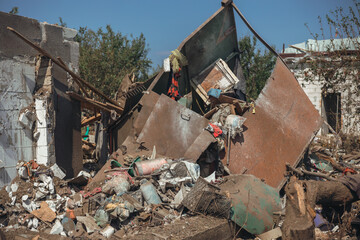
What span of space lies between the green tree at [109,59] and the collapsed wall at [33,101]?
207 inches

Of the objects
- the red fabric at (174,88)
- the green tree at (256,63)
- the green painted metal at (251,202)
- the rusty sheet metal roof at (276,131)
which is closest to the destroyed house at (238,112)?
the rusty sheet metal roof at (276,131)

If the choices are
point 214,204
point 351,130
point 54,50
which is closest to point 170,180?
point 214,204

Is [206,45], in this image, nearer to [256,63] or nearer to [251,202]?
[251,202]

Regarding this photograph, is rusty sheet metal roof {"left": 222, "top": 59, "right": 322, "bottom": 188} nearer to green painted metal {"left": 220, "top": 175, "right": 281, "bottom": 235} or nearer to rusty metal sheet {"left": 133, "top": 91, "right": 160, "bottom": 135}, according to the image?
green painted metal {"left": 220, "top": 175, "right": 281, "bottom": 235}

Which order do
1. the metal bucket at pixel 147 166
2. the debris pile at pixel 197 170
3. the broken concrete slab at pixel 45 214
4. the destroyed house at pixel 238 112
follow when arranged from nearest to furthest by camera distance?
the debris pile at pixel 197 170
the broken concrete slab at pixel 45 214
the metal bucket at pixel 147 166
the destroyed house at pixel 238 112

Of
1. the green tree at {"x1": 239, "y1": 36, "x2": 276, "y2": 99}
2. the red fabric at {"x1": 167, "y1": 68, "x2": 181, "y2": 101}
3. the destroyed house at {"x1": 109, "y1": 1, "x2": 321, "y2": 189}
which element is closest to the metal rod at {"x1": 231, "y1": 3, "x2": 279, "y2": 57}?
the destroyed house at {"x1": 109, "y1": 1, "x2": 321, "y2": 189}

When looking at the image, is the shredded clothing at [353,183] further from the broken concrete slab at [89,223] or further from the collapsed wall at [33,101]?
the collapsed wall at [33,101]

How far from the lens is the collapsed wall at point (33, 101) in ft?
18.5

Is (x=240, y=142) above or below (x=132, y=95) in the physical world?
below

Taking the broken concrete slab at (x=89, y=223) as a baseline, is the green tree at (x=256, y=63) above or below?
above

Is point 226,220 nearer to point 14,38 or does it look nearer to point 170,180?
point 170,180

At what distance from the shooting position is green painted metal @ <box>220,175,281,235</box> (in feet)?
17.7

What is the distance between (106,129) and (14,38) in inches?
112

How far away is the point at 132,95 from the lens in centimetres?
→ 784
